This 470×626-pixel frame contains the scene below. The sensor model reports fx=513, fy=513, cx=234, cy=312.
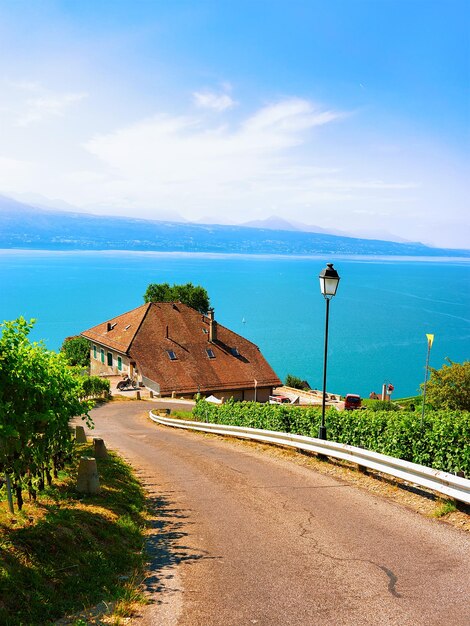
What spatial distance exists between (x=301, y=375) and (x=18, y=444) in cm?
9925

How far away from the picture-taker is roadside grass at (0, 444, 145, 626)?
549cm

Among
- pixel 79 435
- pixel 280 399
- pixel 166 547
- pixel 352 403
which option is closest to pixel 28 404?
pixel 166 547

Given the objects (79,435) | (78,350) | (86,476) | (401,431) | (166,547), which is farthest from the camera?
(78,350)

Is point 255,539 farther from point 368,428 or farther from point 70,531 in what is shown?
point 368,428

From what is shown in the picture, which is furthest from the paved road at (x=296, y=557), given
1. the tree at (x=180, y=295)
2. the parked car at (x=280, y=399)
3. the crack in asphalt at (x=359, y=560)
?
the tree at (x=180, y=295)

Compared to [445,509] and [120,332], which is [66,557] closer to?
[445,509]

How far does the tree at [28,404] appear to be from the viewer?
6.89 metres

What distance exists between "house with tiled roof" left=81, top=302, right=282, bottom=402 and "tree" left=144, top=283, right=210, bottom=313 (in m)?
24.2

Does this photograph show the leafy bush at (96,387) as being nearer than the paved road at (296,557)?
No

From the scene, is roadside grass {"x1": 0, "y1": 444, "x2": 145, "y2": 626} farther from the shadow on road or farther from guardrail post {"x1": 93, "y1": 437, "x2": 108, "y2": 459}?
guardrail post {"x1": 93, "y1": 437, "x2": 108, "y2": 459}

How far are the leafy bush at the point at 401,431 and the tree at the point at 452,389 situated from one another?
2029cm

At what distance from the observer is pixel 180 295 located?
84.1 metres

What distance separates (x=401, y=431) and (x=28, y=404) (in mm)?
7388

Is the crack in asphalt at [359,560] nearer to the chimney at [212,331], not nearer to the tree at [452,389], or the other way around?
the tree at [452,389]
